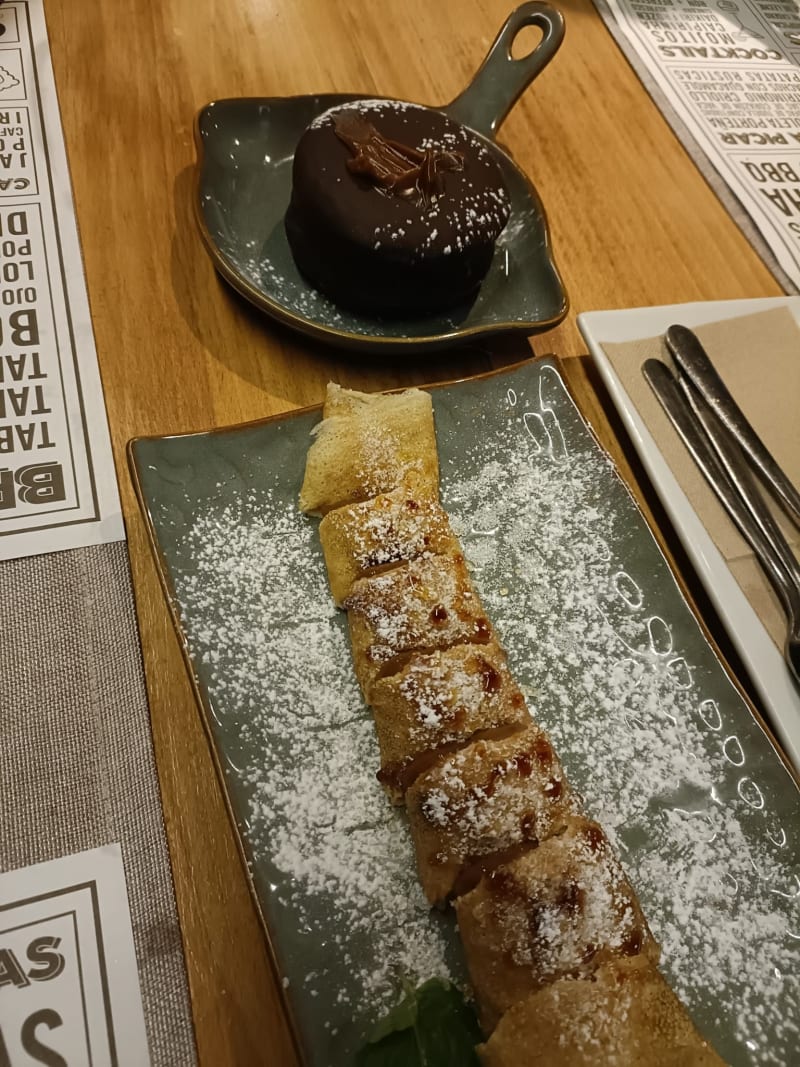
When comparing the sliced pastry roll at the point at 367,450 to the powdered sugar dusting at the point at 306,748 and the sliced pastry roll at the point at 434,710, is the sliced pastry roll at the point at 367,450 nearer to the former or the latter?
the powdered sugar dusting at the point at 306,748

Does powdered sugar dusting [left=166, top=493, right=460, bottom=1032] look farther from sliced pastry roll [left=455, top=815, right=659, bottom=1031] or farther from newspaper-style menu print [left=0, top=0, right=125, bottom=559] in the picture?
newspaper-style menu print [left=0, top=0, right=125, bottom=559]

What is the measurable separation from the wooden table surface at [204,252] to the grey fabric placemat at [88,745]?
1.0 inches

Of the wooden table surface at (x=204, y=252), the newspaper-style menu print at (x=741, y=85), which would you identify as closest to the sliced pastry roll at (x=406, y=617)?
the wooden table surface at (x=204, y=252)

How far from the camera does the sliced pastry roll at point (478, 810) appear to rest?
0.88m

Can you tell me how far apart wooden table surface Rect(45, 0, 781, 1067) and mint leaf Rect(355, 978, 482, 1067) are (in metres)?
0.12

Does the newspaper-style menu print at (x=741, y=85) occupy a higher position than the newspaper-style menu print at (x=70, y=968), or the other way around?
the newspaper-style menu print at (x=741, y=85)

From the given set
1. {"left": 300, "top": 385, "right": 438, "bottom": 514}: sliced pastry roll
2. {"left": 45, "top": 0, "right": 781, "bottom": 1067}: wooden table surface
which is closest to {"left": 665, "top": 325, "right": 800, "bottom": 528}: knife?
{"left": 45, "top": 0, "right": 781, "bottom": 1067}: wooden table surface

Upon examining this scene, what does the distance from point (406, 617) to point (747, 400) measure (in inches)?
34.0

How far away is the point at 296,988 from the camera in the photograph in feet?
2.72

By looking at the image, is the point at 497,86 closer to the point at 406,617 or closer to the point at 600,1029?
the point at 406,617

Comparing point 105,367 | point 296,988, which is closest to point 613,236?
point 105,367

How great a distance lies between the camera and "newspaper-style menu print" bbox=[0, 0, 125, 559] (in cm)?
115

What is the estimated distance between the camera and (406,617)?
103cm

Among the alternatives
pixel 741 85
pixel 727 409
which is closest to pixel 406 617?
pixel 727 409
